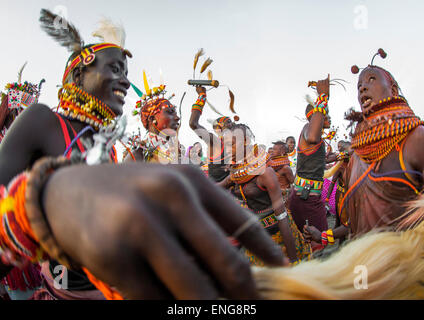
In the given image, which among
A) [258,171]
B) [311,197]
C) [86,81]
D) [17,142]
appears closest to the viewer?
[17,142]

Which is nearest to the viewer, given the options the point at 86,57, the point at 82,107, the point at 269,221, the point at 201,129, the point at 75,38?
the point at 82,107

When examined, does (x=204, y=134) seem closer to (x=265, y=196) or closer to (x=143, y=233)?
(x=265, y=196)

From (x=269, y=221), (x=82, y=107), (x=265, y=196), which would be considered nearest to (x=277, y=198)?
(x=265, y=196)

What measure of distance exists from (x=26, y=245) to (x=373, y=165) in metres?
2.35

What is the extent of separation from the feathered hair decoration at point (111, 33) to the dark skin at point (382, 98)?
207 cm

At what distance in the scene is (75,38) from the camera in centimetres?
181

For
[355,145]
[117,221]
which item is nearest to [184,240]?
[117,221]

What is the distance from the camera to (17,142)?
1214 mm

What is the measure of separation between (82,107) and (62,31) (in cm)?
62

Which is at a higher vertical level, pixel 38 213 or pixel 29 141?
pixel 29 141

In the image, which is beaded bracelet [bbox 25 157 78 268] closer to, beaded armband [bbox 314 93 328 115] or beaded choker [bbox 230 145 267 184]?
beaded choker [bbox 230 145 267 184]

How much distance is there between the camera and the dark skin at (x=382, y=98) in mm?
1994

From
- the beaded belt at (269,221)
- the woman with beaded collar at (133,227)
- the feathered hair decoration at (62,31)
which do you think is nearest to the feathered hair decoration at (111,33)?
the feathered hair decoration at (62,31)
